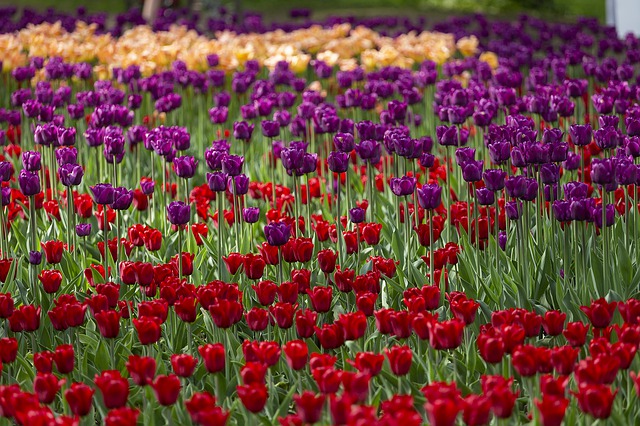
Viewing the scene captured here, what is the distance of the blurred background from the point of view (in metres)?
22.1

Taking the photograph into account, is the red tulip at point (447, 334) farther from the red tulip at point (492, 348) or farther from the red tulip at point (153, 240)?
the red tulip at point (153, 240)

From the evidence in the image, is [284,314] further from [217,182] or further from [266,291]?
[217,182]

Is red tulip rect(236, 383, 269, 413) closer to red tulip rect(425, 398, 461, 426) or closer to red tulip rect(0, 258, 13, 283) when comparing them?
red tulip rect(425, 398, 461, 426)

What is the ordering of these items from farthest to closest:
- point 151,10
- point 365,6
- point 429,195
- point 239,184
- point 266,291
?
point 365,6, point 151,10, point 239,184, point 429,195, point 266,291

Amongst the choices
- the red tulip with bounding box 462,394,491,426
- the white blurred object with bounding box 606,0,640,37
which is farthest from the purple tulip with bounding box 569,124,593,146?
the white blurred object with bounding box 606,0,640,37

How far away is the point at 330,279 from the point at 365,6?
70.8 ft

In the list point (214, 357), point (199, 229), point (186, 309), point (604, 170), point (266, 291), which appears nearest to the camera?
point (214, 357)

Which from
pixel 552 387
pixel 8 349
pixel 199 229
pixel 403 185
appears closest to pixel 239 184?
pixel 199 229

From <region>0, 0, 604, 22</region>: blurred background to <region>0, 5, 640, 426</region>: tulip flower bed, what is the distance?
14442 mm

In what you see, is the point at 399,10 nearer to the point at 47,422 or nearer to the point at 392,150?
the point at 392,150

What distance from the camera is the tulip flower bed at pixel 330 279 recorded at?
2943 millimetres

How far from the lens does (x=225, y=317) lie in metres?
3.38

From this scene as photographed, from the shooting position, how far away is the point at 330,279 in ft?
14.5

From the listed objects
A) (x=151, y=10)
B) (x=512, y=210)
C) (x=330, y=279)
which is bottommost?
(x=330, y=279)
